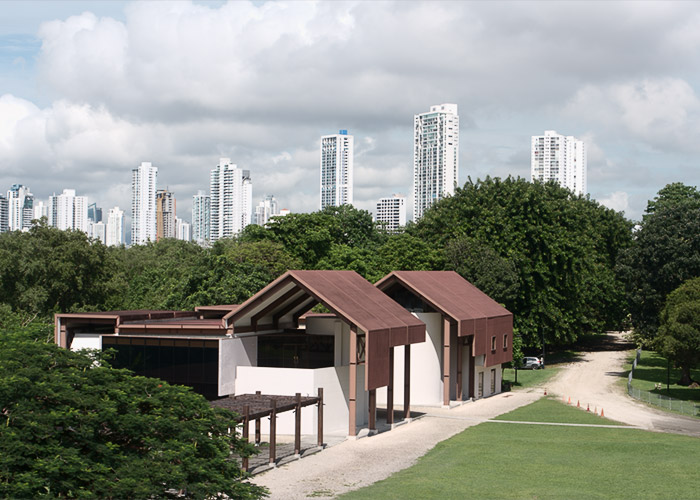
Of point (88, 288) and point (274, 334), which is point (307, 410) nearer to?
point (274, 334)

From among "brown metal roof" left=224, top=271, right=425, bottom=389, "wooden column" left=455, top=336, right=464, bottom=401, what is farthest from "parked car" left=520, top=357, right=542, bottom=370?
"brown metal roof" left=224, top=271, right=425, bottom=389

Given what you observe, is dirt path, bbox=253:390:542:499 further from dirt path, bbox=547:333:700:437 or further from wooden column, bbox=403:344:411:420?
dirt path, bbox=547:333:700:437

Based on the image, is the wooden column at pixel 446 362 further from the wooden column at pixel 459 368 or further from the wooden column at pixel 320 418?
the wooden column at pixel 320 418

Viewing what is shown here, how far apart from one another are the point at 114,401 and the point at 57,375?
4.58 feet

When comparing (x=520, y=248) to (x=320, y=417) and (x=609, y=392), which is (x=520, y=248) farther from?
(x=320, y=417)

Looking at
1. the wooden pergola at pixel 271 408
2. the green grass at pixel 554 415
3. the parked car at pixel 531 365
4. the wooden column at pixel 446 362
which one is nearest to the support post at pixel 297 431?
the wooden pergola at pixel 271 408

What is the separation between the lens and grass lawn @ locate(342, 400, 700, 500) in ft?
84.6

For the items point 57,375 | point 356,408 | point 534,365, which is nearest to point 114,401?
point 57,375

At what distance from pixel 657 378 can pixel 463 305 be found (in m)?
23.6

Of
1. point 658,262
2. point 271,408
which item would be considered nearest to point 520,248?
point 658,262

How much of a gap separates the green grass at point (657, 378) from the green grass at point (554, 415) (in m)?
10.3

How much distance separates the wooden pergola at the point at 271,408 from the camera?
29.0m

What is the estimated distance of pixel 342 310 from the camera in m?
35.3

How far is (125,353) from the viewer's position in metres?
37.0
